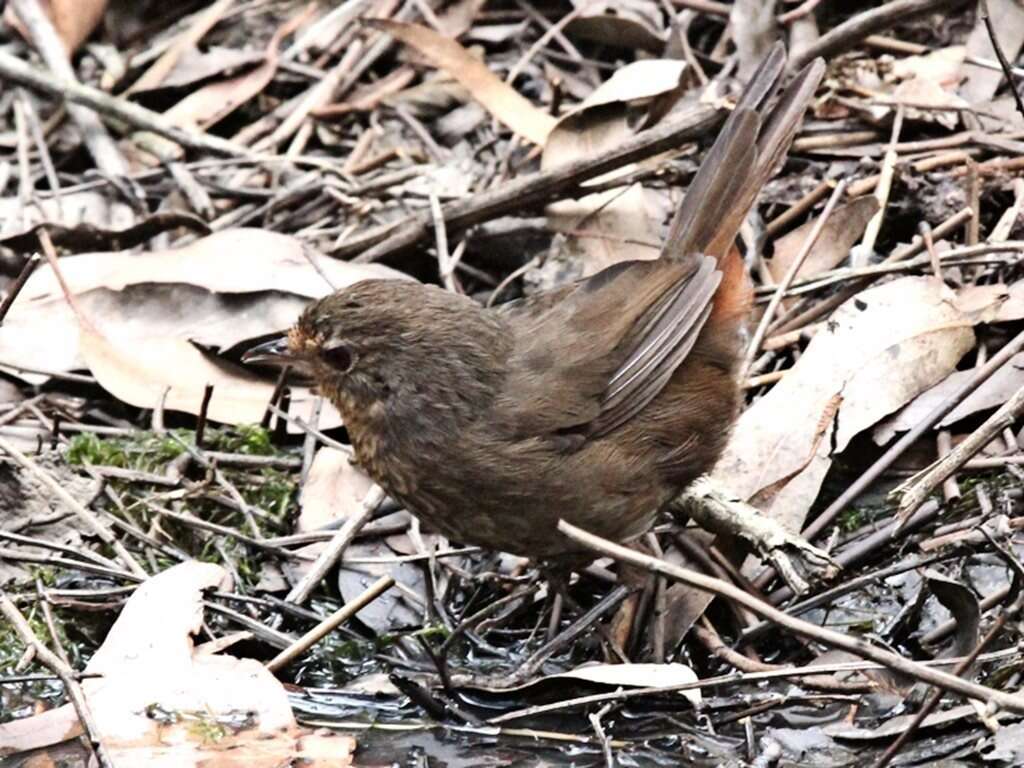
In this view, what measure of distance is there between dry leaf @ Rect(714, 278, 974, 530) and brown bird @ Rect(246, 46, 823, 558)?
1.03 ft

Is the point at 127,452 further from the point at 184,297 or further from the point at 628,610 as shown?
the point at 628,610

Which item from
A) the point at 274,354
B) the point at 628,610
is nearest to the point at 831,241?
the point at 628,610

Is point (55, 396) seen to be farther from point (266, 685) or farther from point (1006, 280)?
point (1006, 280)

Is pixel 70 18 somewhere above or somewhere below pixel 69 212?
above

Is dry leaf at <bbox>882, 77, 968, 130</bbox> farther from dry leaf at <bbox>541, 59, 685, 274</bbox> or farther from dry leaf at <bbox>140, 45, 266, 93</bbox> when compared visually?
dry leaf at <bbox>140, 45, 266, 93</bbox>

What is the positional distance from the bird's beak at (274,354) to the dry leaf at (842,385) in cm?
138

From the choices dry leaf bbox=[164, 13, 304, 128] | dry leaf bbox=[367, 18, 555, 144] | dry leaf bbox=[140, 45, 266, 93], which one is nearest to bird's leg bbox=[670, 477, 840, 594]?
dry leaf bbox=[367, 18, 555, 144]

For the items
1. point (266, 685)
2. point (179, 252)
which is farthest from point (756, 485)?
point (179, 252)

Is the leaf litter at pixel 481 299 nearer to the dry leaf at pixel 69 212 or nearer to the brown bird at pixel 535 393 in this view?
the dry leaf at pixel 69 212

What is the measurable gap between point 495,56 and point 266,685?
3609 mm

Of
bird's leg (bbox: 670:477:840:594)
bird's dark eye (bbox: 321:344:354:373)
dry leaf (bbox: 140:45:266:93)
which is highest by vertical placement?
dry leaf (bbox: 140:45:266:93)

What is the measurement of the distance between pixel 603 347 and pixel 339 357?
75cm

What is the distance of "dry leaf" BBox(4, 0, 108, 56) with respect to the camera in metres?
7.23

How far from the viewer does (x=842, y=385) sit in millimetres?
5117
